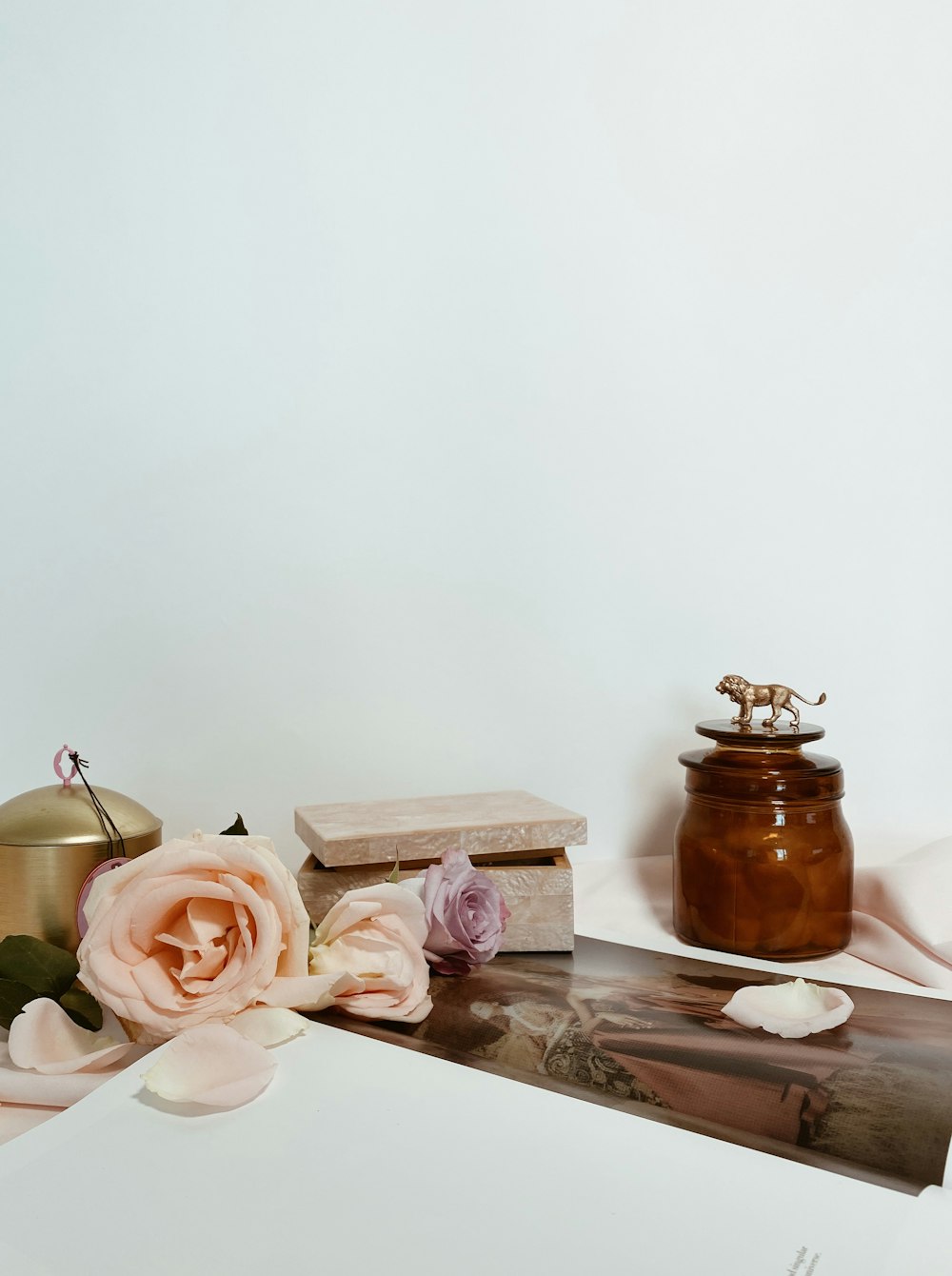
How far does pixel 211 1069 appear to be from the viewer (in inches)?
16.5

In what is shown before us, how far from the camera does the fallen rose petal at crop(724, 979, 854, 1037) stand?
0.50 metres

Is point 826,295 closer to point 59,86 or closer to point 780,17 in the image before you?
point 780,17

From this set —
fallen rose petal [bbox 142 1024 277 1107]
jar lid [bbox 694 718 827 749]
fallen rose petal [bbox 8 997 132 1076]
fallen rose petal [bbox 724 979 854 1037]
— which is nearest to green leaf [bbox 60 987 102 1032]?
fallen rose petal [bbox 8 997 132 1076]

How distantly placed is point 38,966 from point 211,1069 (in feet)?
0.54

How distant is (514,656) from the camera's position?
917mm

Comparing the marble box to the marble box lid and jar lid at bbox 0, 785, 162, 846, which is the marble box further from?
jar lid at bbox 0, 785, 162, 846

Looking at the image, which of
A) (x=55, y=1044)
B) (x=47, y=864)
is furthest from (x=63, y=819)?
(x=55, y=1044)

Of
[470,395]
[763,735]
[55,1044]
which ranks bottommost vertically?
[55,1044]

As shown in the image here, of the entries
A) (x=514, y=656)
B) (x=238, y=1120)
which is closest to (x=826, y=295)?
(x=514, y=656)

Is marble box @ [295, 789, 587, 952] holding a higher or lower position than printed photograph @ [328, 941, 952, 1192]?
higher

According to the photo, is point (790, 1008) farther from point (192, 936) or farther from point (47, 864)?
point (47, 864)

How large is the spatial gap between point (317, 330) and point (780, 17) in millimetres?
532

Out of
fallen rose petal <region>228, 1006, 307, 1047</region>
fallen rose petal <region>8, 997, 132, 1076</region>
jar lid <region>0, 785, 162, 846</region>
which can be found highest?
jar lid <region>0, 785, 162, 846</region>

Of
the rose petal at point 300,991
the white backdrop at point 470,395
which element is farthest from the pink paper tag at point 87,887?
the white backdrop at point 470,395
